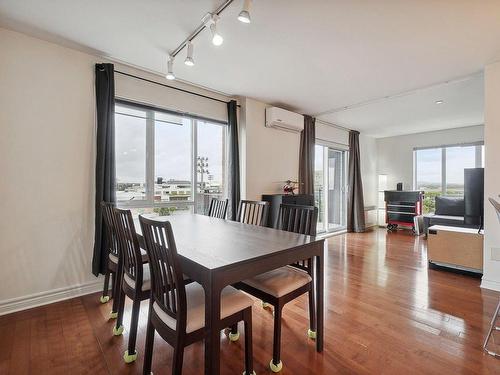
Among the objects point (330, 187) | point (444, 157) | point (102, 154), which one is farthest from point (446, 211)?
point (102, 154)

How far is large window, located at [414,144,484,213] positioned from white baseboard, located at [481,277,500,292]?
3.82 m

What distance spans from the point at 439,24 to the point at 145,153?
3.26 meters

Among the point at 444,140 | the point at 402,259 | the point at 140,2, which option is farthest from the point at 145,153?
the point at 444,140

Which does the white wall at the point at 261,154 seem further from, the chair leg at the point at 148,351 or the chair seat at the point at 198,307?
the chair leg at the point at 148,351

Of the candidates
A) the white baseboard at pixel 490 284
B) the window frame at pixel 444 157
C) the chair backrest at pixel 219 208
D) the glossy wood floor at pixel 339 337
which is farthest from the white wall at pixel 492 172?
the window frame at pixel 444 157

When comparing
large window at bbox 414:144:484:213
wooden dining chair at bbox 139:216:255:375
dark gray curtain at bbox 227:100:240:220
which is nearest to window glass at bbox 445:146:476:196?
large window at bbox 414:144:484:213

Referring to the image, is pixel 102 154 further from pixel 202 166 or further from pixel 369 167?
pixel 369 167

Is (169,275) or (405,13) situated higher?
(405,13)

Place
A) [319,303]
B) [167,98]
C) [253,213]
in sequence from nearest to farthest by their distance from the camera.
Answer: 1. [319,303]
2. [253,213]
3. [167,98]

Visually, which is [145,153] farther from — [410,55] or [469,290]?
[469,290]

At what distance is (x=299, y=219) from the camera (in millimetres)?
2156

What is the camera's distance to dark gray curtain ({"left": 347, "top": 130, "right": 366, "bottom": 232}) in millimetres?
5836

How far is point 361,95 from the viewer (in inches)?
149

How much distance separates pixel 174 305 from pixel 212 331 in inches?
9.9
